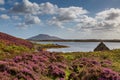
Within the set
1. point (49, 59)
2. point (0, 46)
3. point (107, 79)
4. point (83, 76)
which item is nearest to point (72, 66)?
point (49, 59)

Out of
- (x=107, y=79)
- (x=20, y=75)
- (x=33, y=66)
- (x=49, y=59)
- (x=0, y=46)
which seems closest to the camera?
(x=107, y=79)

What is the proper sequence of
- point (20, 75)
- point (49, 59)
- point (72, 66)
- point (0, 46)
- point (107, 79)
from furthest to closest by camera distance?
point (0, 46)
point (49, 59)
point (72, 66)
point (20, 75)
point (107, 79)

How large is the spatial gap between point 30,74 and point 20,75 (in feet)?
3.34

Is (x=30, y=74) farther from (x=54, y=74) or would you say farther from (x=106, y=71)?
(x=106, y=71)

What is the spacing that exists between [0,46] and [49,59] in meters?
12.2

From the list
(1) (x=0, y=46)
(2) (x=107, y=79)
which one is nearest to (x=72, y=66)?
(2) (x=107, y=79)

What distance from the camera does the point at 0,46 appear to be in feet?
132

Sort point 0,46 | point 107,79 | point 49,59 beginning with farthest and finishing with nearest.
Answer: point 0,46
point 49,59
point 107,79

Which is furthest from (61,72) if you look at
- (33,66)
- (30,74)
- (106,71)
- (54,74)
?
(106,71)

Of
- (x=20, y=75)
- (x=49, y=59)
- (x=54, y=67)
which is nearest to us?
(x=20, y=75)

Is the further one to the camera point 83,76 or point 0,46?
point 0,46

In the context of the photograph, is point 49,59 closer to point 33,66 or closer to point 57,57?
point 57,57

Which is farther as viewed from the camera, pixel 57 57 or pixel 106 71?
pixel 57 57

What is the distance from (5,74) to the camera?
19141 mm
